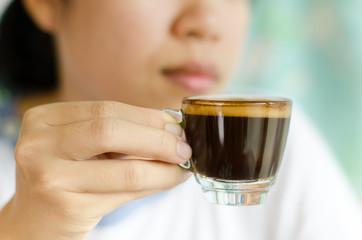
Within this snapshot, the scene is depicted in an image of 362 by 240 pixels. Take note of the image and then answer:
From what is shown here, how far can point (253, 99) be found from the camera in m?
0.68

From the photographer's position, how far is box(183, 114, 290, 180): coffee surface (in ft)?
2.10

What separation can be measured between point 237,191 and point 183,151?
0.36 ft

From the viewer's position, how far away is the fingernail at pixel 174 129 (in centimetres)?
69

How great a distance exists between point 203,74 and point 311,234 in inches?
26.1

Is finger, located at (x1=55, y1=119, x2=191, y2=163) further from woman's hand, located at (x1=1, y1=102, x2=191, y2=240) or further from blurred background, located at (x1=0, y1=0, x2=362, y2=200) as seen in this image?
blurred background, located at (x1=0, y1=0, x2=362, y2=200)

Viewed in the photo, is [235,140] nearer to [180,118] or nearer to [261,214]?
[180,118]

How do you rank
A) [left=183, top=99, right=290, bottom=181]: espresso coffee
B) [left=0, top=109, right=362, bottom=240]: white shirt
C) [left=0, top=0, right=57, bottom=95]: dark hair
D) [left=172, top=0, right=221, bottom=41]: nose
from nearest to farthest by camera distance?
[left=183, top=99, right=290, bottom=181]: espresso coffee, [left=172, top=0, right=221, bottom=41]: nose, [left=0, top=109, right=362, bottom=240]: white shirt, [left=0, top=0, right=57, bottom=95]: dark hair

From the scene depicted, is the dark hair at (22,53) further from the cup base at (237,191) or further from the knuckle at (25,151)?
the cup base at (237,191)

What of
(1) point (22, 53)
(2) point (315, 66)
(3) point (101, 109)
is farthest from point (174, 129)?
(2) point (315, 66)

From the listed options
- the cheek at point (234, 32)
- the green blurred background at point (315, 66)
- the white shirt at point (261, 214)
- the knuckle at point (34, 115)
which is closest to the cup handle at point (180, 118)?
the knuckle at point (34, 115)

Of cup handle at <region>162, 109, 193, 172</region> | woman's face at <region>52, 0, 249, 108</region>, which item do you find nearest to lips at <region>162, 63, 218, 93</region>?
woman's face at <region>52, 0, 249, 108</region>

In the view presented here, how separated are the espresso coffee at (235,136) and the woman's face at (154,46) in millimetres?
452

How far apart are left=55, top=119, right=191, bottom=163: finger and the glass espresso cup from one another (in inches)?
1.6

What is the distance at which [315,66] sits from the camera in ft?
8.30
